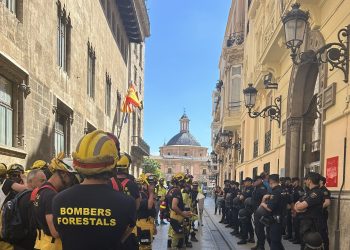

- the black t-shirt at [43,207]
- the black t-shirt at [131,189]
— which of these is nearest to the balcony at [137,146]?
the black t-shirt at [131,189]

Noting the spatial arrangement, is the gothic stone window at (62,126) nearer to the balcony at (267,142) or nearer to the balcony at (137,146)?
the balcony at (267,142)

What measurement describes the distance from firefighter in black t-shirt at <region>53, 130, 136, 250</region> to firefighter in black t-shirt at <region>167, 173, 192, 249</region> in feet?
20.3

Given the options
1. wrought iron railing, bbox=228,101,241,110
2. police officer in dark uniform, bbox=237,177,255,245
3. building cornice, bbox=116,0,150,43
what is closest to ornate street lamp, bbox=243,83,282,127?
police officer in dark uniform, bbox=237,177,255,245

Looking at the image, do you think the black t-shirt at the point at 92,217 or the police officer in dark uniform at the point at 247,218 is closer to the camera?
the black t-shirt at the point at 92,217

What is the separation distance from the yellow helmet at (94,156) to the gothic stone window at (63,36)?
12.9m

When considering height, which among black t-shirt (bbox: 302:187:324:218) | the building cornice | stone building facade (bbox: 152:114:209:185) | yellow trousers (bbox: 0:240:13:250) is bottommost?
stone building facade (bbox: 152:114:209:185)

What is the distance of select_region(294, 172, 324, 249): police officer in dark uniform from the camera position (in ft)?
22.2

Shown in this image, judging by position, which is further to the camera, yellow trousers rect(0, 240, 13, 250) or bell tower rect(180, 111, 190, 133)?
bell tower rect(180, 111, 190, 133)

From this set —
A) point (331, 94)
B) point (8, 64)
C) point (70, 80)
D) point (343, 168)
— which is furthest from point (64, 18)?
point (343, 168)

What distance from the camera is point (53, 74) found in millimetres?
13891

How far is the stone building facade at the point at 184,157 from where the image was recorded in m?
139

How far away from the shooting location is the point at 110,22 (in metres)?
Result: 25.6

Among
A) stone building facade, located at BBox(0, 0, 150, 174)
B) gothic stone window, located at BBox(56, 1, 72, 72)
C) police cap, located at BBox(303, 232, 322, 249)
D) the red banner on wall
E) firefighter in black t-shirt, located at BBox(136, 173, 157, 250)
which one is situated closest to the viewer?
police cap, located at BBox(303, 232, 322, 249)

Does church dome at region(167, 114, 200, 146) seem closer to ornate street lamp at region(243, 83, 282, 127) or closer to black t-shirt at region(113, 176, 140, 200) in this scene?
ornate street lamp at region(243, 83, 282, 127)
